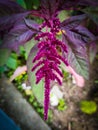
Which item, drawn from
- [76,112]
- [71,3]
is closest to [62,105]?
[76,112]

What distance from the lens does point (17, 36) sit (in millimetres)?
953

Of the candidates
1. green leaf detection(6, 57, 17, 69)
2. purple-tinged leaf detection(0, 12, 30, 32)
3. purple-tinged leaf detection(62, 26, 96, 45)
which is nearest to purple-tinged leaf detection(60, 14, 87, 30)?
purple-tinged leaf detection(62, 26, 96, 45)

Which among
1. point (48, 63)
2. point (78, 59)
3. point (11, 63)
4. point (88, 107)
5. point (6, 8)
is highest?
point (6, 8)

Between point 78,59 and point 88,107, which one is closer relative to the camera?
point 78,59

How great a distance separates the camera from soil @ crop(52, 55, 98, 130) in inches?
67.7

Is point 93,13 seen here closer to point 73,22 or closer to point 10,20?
point 73,22

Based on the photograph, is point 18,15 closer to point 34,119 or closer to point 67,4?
point 67,4

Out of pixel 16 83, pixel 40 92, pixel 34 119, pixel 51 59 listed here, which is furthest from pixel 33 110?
pixel 51 59

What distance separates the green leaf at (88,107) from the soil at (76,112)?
0.07 feet

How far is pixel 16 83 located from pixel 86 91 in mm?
450

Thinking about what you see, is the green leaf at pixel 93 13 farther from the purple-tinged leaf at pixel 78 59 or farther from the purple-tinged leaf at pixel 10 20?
the purple-tinged leaf at pixel 10 20

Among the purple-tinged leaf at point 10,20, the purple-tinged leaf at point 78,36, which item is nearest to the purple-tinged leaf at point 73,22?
the purple-tinged leaf at point 78,36

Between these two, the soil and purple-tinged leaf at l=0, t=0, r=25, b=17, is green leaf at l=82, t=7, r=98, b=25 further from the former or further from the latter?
the soil

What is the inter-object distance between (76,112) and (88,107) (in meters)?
0.08
